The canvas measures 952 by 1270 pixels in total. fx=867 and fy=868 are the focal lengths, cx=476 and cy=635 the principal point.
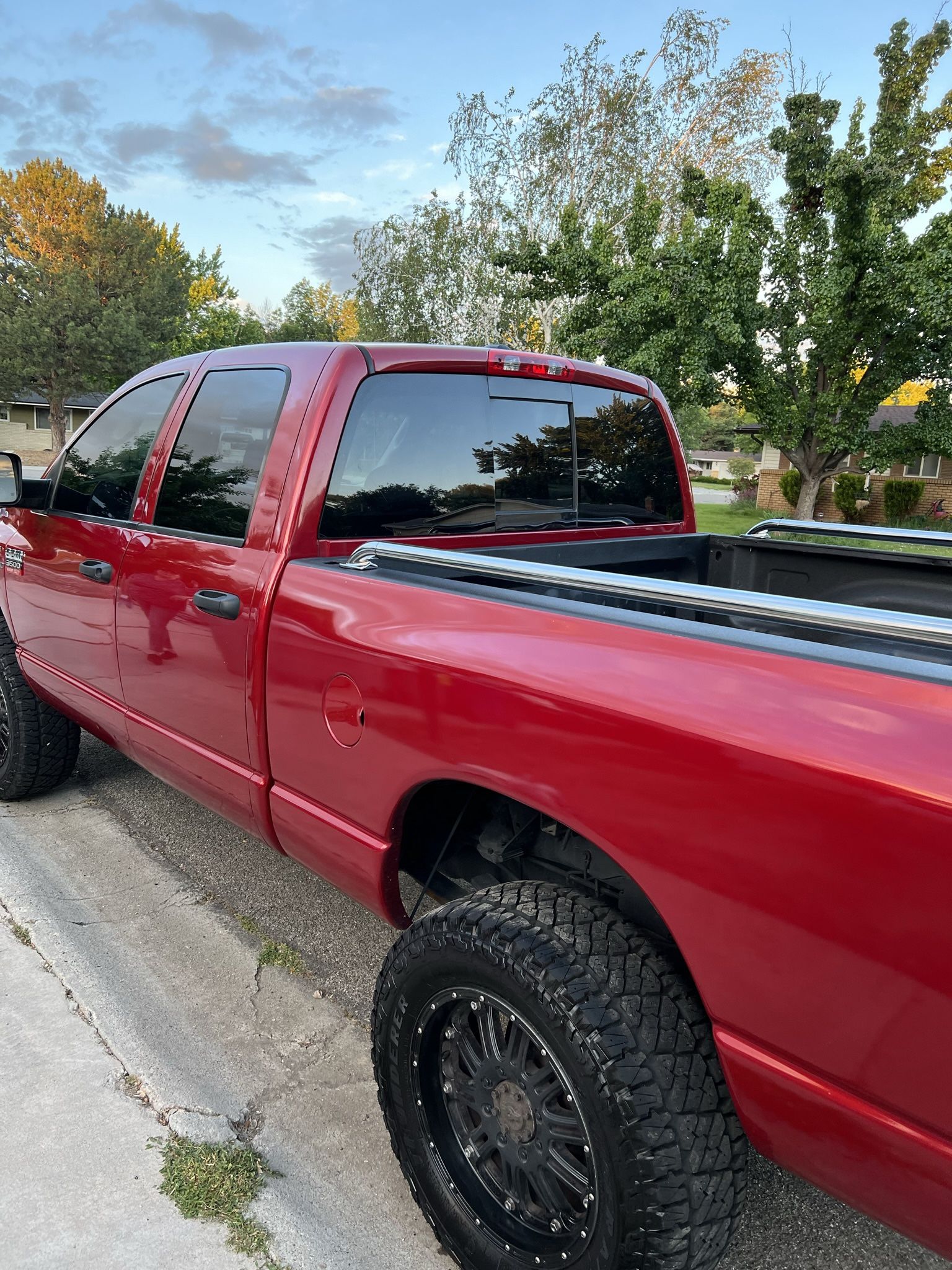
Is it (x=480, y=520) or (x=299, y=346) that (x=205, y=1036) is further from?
(x=299, y=346)

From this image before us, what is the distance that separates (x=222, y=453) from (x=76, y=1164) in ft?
6.62

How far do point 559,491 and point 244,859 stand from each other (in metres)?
2.06

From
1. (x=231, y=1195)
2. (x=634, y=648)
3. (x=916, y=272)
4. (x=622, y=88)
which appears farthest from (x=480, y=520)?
(x=622, y=88)

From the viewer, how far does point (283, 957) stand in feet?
10.0

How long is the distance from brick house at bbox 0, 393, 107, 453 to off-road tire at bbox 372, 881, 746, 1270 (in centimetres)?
5249

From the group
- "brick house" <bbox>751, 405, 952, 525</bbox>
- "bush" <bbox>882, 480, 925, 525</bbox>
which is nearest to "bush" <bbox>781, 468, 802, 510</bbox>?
"brick house" <bbox>751, 405, 952, 525</bbox>

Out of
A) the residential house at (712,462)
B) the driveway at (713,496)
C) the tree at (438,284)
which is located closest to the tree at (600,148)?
the tree at (438,284)

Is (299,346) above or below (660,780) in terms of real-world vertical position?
above

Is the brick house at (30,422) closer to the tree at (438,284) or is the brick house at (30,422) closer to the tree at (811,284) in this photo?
the tree at (438,284)

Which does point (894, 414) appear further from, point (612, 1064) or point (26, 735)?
point (612, 1064)

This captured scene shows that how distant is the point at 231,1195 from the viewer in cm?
207

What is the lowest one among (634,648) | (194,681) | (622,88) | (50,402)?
(194,681)

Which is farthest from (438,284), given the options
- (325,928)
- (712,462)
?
(712,462)

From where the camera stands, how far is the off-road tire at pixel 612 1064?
1.48 metres
